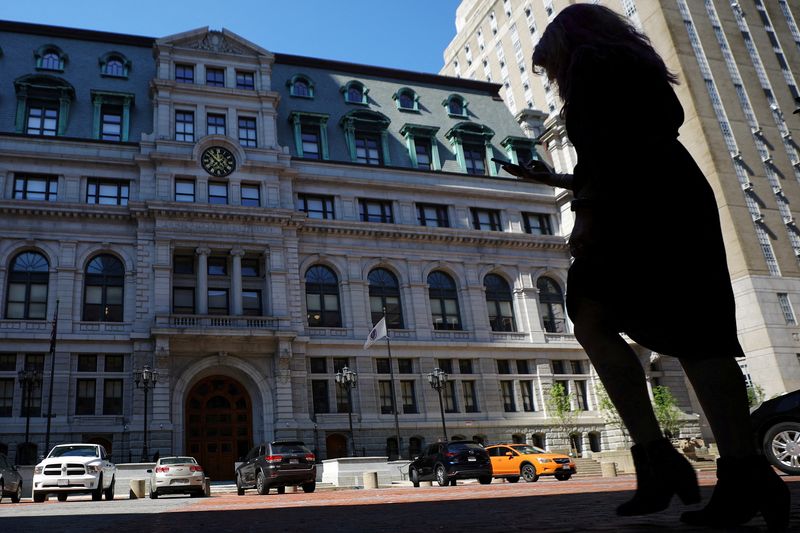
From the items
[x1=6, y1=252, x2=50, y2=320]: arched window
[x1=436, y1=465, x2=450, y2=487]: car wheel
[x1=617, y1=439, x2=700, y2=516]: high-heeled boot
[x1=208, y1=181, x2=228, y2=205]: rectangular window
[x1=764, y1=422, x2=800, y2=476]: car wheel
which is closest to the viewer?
A: [x1=617, y1=439, x2=700, y2=516]: high-heeled boot

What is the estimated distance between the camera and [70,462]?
18.6m

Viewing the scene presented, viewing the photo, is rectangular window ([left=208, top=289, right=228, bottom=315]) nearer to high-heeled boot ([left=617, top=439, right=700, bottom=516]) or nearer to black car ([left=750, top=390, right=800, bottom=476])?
black car ([left=750, top=390, right=800, bottom=476])

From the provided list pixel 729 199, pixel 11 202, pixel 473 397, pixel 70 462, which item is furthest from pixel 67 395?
pixel 729 199

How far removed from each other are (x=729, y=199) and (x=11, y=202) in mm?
44867

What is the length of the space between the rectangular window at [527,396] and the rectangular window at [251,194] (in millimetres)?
20560

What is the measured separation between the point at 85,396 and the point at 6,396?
3.58 meters

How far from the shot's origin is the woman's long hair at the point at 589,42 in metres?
2.89

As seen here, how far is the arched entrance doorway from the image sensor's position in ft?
115

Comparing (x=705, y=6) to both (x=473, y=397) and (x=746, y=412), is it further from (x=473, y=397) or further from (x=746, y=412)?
(x=746, y=412)

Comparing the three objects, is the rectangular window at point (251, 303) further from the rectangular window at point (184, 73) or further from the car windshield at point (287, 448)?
the car windshield at point (287, 448)

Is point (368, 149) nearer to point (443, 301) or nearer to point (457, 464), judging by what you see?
point (443, 301)

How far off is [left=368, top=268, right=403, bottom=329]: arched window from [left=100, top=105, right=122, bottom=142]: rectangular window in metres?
17.9

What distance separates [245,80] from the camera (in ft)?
140

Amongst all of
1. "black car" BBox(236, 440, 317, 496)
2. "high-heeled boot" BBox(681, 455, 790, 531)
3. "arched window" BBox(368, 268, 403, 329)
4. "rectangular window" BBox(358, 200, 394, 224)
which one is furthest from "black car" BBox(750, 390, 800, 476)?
"rectangular window" BBox(358, 200, 394, 224)
